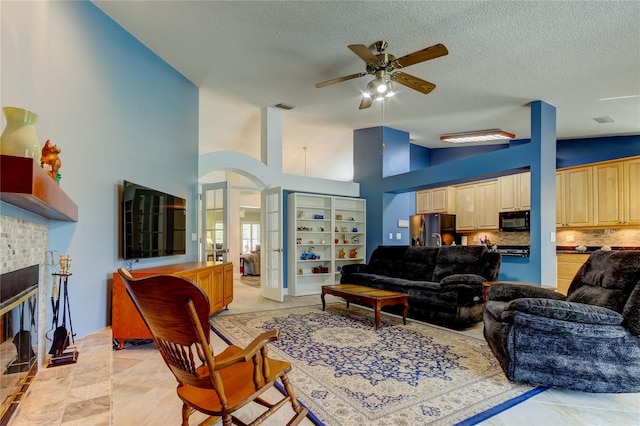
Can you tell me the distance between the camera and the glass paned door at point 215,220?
17.3ft

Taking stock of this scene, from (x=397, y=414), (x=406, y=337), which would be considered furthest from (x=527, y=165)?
(x=397, y=414)

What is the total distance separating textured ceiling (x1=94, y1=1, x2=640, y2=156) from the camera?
10.2 feet

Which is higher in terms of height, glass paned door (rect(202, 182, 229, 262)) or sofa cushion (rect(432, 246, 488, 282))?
glass paned door (rect(202, 182, 229, 262))

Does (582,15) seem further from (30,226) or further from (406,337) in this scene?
(30,226)

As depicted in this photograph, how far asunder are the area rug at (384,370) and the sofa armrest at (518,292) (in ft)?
1.75

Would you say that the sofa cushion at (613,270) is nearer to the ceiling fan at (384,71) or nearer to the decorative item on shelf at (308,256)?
the ceiling fan at (384,71)

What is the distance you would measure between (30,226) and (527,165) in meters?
5.46

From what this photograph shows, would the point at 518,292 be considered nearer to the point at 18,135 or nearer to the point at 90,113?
the point at 18,135

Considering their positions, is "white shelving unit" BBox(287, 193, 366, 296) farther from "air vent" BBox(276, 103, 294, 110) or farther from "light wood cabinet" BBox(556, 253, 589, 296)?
"light wood cabinet" BBox(556, 253, 589, 296)

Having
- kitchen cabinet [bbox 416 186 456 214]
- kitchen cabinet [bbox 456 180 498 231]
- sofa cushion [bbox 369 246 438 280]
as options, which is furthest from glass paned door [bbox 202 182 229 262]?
kitchen cabinet [bbox 456 180 498 231]

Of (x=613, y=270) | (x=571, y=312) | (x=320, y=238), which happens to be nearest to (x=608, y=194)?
(x=613, y=270)

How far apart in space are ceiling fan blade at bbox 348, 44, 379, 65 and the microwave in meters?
4.54

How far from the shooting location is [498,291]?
10.2 feet

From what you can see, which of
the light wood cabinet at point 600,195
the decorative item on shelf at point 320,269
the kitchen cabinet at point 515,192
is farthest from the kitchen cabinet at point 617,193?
the decorative item on shelf at point 320,269
